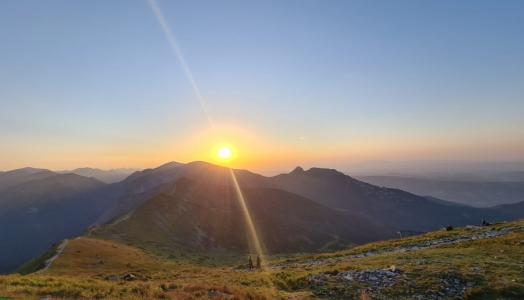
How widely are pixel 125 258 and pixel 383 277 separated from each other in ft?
177

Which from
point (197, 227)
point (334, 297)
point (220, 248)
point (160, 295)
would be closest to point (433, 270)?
point (334, 297)

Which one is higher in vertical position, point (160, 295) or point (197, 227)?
point (160, 295)

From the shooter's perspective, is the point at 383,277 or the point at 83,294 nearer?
the point at 83,294

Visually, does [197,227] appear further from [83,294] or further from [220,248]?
[83,294]

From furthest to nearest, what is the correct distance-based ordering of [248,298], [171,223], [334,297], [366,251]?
[171,223], [366,251], [334,297], [248,298]

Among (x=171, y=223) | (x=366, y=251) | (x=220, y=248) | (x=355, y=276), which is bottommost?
(x=220, y=248)

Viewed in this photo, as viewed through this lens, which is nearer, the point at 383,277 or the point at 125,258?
the point at 383,277

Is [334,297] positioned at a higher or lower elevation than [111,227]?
higher

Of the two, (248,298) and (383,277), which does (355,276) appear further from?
(248,298)

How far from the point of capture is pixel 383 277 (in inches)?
914

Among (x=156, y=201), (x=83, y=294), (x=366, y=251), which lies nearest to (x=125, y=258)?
(x=366, y=251)

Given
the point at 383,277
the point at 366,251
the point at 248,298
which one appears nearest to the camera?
the point at 248,298

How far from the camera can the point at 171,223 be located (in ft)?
518

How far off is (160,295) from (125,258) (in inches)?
2037
